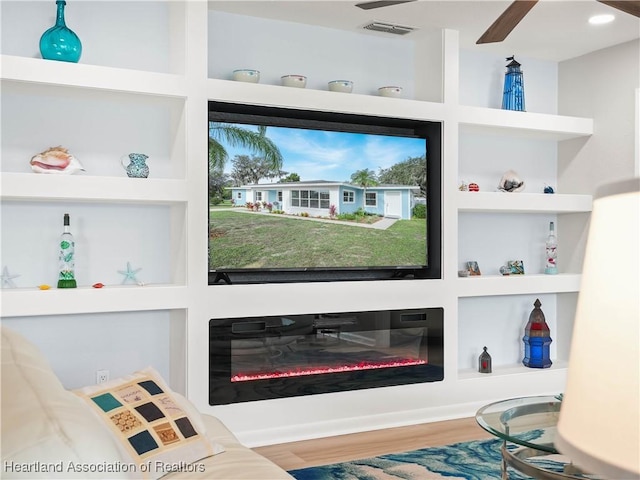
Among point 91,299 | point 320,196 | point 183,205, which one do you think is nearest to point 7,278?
point 91,299

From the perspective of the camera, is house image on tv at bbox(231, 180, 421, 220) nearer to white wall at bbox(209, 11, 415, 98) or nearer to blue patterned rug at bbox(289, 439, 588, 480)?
white wall at bbox(209, 11, 415, 98)

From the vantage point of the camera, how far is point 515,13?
285cm

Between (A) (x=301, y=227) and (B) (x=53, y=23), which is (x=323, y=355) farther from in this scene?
(B) (x=53, y=23)

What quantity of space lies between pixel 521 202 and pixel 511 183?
184 mm

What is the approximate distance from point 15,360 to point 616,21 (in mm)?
4300

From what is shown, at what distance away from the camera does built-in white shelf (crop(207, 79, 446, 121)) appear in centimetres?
387

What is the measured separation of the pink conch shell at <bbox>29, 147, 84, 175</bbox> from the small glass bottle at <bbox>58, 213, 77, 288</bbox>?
0.85 feet

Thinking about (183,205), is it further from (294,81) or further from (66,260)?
(294,81)

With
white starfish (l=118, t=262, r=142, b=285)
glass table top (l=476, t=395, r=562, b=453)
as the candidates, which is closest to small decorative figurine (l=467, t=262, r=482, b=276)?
glass table top (l=476, t=395, r=562, b=453)

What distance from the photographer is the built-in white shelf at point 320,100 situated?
387 cm

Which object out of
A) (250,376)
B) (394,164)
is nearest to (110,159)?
(250,376)

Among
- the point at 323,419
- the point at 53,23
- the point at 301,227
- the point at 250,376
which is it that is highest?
the point at 53,23

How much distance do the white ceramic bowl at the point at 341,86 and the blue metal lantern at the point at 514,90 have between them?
1.38 metres

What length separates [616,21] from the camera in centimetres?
438
